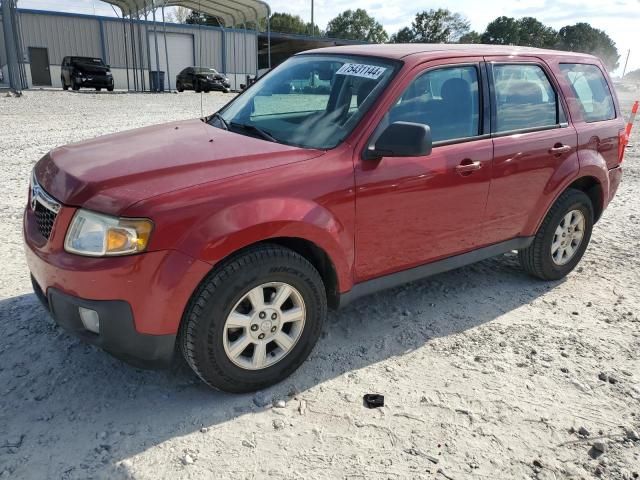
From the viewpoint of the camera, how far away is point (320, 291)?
293 cm

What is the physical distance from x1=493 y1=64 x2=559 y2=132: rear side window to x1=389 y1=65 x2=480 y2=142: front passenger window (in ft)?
0.73

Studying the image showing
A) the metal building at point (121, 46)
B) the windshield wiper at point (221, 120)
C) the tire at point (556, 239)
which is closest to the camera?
the windshield wiper at point (221, 120)

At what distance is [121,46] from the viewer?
3491 centimetres

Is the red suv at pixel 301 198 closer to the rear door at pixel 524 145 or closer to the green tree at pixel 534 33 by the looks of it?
the rear door at pixel 524 145

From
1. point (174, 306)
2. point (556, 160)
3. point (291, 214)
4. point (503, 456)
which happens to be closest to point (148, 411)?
point (174, 306)

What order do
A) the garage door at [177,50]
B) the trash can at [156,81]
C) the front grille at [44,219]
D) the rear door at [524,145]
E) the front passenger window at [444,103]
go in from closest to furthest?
the front grille at [44,219], the front passenger window at [444,103], the rear door at [524,145], the trash can at [156,81], the garage door at [177,50]

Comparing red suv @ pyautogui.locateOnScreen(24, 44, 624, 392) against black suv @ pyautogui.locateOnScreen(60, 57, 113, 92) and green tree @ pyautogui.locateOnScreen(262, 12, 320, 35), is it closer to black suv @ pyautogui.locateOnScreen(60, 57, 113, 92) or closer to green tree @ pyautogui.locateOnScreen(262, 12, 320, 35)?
black suv @ pyautogui.locateOnScreen(60, 57, 113, 92)

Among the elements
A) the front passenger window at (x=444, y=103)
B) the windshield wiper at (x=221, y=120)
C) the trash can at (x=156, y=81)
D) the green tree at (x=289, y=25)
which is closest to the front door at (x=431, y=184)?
the front passenger window at (x=444, y=103)

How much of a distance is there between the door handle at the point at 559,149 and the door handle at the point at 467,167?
2.76 ft

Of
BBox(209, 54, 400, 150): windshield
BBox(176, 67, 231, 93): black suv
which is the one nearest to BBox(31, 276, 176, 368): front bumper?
BBox(209, 54, 400, 150): windshield

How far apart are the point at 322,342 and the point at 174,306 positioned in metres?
1.24

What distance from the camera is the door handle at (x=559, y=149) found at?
3.94 meters

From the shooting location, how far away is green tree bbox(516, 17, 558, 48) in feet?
250

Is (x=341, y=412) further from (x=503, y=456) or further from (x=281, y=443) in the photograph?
(x=503, y=456)
